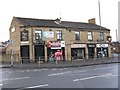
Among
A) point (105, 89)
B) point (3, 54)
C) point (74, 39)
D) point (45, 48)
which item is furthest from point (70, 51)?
point (105, 89)

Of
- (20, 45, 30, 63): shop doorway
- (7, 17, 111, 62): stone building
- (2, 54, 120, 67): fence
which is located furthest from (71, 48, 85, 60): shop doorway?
(20, 45, 30, 63): shop doorway

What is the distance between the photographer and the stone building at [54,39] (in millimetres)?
41031

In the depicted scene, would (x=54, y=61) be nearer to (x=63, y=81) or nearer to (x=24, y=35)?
(x=24, y=35)

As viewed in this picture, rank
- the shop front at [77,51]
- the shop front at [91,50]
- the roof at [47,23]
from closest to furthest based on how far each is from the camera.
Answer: the roof at [47,23] < the shop front at [77,51] < the shop front at [91,50]

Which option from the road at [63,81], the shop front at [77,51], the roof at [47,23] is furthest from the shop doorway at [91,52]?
the road at [63,81]

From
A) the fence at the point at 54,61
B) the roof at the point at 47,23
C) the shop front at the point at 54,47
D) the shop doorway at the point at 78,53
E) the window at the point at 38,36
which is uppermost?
the roof at the point at 47,23

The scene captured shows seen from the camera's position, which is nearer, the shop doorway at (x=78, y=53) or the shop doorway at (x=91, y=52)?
the shop doorway at (x=78, y=53)

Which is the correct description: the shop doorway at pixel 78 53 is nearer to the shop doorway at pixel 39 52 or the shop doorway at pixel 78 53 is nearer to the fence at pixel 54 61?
the fence at pixel 54 61

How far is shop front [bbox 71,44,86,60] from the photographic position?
45812 mm

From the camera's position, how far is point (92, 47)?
48875 millimetres

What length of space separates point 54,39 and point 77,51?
581cm

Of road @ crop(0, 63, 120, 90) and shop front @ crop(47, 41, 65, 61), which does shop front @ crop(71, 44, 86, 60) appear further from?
road @ crop(0, 63, 120, 90)

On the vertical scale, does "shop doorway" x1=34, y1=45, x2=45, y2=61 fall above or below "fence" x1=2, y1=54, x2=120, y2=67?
above

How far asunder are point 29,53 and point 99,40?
15.7m
